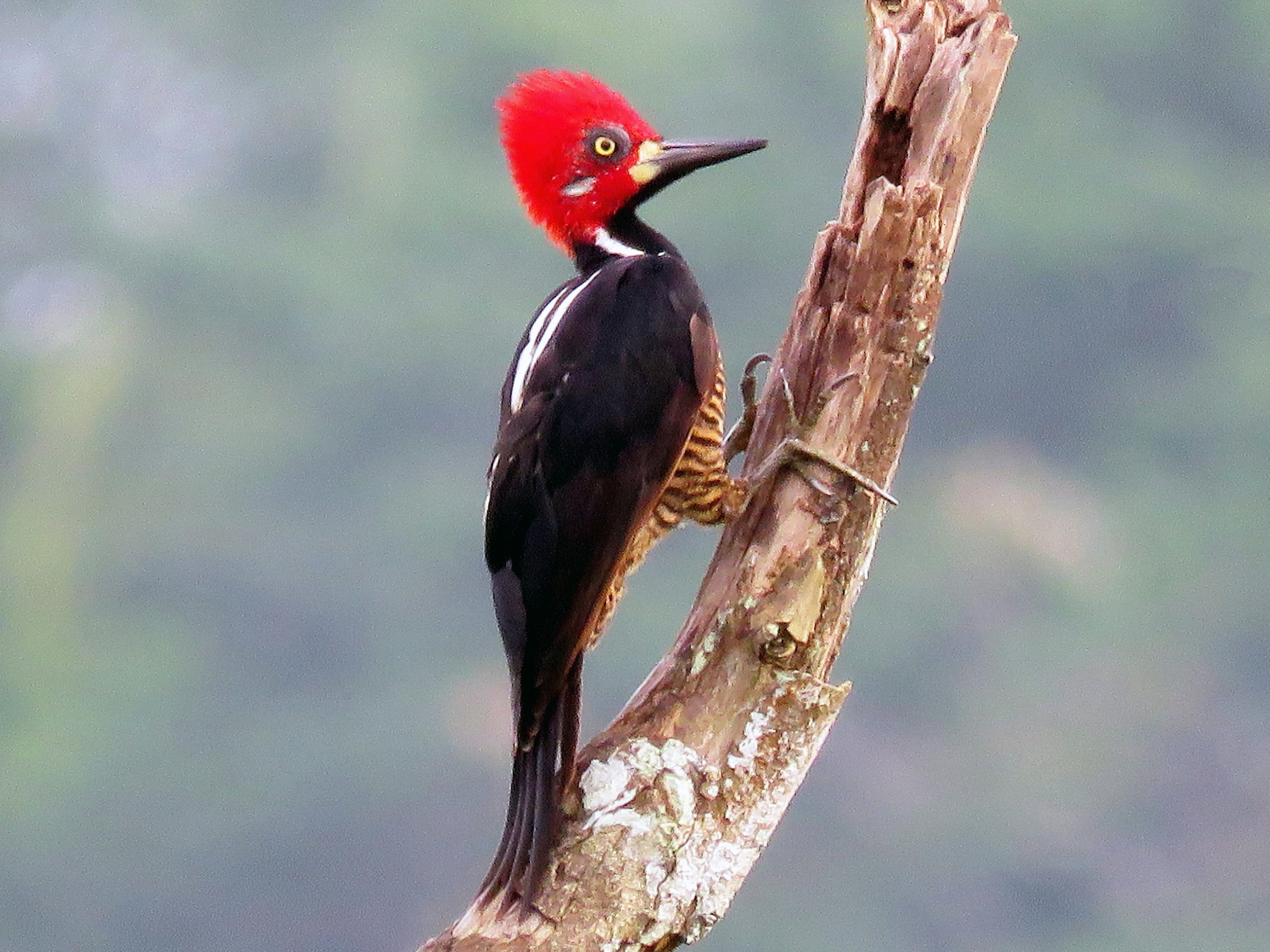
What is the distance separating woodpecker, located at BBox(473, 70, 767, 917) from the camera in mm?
3428

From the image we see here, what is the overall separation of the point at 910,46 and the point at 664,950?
1628mm

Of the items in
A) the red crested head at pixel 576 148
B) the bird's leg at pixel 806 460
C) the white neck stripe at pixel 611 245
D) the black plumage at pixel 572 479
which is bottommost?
the black plumage at pixel 572 479

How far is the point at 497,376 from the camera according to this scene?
15.2 meters

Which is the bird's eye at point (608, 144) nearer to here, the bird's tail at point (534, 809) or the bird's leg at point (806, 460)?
the bird's leg at point (806, 460)

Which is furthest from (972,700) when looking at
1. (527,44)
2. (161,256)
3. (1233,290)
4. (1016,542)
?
(161,256)

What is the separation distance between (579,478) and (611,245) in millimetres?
706

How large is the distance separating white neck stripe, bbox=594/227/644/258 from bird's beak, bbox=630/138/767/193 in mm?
119

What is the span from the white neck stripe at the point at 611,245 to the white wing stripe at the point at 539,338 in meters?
0.19

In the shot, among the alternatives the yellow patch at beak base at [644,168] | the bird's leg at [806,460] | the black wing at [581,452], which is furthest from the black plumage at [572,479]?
the yellow patch at beak base at [644,168]

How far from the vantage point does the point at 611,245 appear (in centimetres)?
412

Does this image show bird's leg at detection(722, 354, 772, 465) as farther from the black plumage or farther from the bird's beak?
the bird's beak

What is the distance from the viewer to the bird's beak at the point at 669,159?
4.09 metres

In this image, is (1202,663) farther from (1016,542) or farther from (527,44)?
(527,44)

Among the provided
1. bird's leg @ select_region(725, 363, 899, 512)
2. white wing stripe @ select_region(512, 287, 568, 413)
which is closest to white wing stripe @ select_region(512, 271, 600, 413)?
white wing stripe @ select_region(512, 287, 568, 413)
